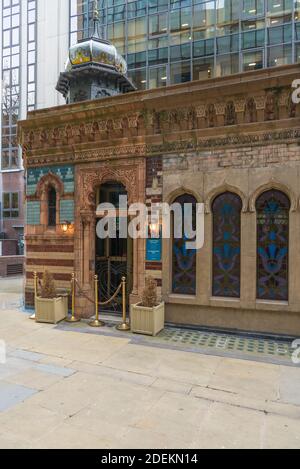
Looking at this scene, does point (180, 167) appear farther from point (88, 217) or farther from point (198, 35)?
point (198, 35)

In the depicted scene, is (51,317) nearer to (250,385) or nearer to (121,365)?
(121,365)

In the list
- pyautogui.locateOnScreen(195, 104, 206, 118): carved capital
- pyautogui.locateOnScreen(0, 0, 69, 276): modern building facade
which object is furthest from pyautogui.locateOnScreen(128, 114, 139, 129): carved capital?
pyautogui.locateOnScreen(0, 0, 69, 276): modern building facade

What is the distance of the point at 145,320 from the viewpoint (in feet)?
30.6

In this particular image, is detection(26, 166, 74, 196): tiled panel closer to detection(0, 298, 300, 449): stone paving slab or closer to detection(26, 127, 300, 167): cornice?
detection(26, 127, 300, 167): cornice

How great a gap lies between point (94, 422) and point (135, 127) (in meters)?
8.35

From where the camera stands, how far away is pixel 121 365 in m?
7.10

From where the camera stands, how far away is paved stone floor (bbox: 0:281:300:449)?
4.48 meters

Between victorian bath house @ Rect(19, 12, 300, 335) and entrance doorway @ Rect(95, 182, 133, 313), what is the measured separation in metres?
0.04

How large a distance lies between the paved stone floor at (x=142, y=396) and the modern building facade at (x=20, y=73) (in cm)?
2650

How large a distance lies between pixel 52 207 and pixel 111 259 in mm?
2942

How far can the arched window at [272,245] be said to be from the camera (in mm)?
9047

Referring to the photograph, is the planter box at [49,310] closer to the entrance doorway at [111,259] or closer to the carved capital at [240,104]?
the entrance doorway at [111,259]

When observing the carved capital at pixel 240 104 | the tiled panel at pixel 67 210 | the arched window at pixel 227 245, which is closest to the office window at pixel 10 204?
the tiled panel at pixel 67 210

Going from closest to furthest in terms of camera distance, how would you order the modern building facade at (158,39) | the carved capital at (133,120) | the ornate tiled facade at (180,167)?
1. the ornate tiled facade at (180,167)
2. the carved capital at (133,120)
3. the modern building facade at (158,39)
